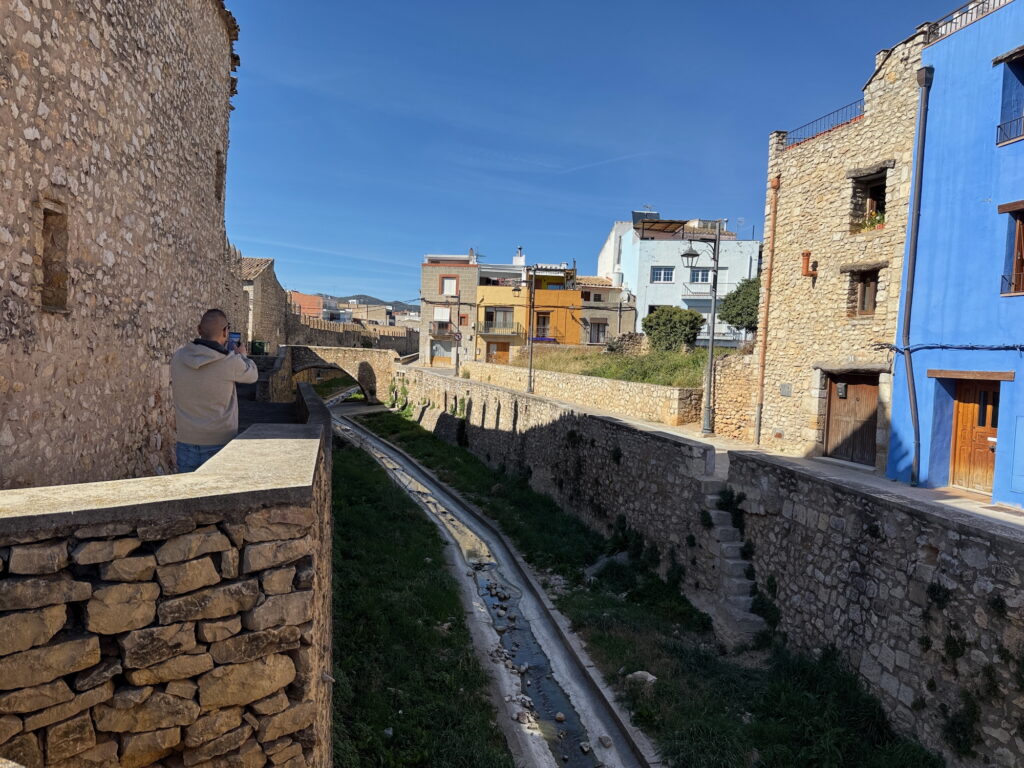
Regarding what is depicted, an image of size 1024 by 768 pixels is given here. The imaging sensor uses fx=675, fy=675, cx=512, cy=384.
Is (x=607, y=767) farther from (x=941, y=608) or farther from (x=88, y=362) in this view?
(x=88, y=362)

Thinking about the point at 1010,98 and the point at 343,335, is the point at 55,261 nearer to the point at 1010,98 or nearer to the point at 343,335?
the point at 1010,98

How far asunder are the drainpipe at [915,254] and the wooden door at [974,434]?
0.53m

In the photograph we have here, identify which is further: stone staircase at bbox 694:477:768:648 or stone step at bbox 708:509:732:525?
stone step at bbox 708:509:732:525

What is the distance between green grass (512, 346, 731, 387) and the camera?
20.3 m

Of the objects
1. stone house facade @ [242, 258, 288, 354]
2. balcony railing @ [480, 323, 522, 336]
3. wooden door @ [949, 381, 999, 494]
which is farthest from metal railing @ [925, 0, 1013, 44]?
balcony railing @ [480, 323, 522, 336]

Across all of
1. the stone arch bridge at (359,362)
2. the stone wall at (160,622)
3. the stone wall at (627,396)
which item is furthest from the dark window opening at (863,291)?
the stone arch bridge at (359,362)

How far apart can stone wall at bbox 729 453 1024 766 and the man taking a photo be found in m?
5.77

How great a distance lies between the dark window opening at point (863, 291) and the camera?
13.3 meters

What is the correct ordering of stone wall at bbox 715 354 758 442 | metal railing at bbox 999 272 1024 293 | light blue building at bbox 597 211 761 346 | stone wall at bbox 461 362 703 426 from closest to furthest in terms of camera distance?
metal railing at bbox 999 272 1024 293
stone wall at bbox 715 354 758 442
stone wall at bbox 461 362 703 426
light blue building at bbox 597 211 761 346

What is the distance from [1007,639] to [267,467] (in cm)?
552

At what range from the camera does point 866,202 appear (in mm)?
13672

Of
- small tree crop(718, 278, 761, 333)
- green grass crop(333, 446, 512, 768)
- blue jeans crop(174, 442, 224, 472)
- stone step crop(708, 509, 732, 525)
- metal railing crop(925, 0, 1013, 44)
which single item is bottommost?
green grass crop(333, 446, 512, 768)

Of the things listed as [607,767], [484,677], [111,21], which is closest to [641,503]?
[484,677]

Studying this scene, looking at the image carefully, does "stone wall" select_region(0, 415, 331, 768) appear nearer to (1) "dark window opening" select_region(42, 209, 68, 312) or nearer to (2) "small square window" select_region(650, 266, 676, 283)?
(1) "dark window opening" select_region(42, 209, 68, 312)
